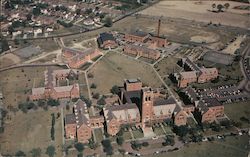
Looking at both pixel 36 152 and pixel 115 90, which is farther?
pixel 115 90

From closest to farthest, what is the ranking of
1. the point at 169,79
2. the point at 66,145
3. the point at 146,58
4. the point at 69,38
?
1. the point at 66,145
2. the point at 169,79
3. the point at 146,58
4. the point at 69,38

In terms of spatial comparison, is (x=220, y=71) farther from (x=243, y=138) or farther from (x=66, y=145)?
(x=66, y=145)

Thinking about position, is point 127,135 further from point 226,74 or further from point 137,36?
point 137,36

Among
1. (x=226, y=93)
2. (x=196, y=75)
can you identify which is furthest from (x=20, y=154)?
(x=226, y=93)

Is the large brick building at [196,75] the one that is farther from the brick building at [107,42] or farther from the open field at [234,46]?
the brick building at [107,42]

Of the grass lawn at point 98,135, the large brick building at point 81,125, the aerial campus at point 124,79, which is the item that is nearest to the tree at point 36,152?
the aerial campus at point 124,79

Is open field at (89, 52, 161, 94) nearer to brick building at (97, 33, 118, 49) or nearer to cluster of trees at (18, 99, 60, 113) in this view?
brick building at (97, 33, 118, 49)

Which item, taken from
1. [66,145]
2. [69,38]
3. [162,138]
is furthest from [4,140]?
[69,38]
